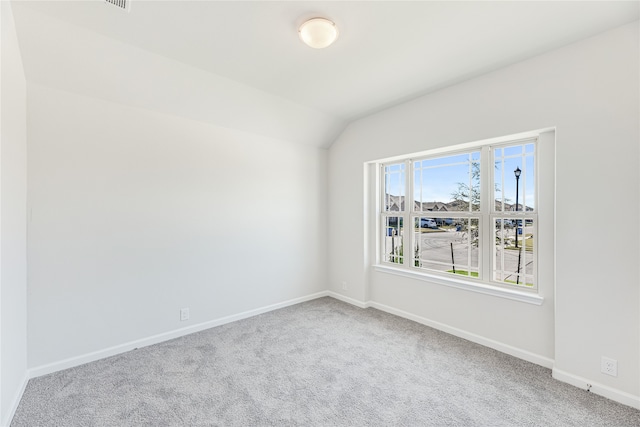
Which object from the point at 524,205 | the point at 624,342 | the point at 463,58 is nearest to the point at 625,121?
the point at 524,205

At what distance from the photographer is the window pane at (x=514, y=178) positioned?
104 inches

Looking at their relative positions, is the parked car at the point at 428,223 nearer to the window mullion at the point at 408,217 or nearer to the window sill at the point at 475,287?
the window mullion at the point at 408,217

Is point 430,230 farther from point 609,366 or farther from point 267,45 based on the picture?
point 267,45

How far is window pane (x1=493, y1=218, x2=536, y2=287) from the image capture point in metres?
2.66

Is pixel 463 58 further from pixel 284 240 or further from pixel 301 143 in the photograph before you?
pixel 284 240

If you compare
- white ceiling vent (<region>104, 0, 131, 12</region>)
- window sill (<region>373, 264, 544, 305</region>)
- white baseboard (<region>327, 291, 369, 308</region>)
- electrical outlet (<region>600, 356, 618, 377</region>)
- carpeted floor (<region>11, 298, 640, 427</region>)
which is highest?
white ceiling vent (<region>104, 0, 131, 12</region>)

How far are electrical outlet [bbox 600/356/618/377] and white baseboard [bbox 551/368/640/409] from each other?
112 millimetres

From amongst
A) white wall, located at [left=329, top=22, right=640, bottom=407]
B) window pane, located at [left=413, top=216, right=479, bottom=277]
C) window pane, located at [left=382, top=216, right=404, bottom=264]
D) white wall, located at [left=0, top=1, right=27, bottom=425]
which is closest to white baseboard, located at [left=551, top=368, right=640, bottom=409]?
white wall, located at [left=329, top=22, right=640, bottom=407]

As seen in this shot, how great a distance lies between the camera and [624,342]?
6.50 feet

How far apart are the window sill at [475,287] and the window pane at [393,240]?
19 cm

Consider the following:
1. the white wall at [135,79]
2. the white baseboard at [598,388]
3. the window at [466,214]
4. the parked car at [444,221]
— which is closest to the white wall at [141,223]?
the white wall at [135,79]

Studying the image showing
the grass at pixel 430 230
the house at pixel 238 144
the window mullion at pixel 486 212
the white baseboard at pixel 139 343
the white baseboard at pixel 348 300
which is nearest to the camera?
the house at pixel 238 144

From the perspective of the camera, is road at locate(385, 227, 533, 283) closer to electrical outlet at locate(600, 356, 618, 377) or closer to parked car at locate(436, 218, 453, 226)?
parked car at locate(436, 218, 453, 226)

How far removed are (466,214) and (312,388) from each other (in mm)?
2384
